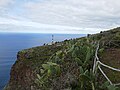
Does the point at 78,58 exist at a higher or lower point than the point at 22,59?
higher

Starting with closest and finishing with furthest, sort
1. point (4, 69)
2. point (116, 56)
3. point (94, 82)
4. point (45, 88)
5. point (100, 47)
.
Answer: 1. point (94, 82)
2. point (45, 88)
3. point (116, 56)
4. point (100, 47)
5. point (4, 69)

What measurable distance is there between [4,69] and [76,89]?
9603cm

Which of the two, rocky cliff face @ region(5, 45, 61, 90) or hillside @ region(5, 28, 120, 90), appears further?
rocky cliff face @ region(5, 45, 61, 90)

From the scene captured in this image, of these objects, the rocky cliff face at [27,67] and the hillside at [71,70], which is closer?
the hillside at [71,70]

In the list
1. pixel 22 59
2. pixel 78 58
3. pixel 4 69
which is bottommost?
pixel 4 69

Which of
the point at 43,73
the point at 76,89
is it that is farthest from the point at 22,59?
the point at 76,89

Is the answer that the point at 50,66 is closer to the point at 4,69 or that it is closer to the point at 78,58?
the point at 78,58

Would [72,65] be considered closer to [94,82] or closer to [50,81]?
[50,81]

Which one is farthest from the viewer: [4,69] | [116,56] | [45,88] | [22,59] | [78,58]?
[4,69]

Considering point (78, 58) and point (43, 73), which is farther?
point (43, 73)

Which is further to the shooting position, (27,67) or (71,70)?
(27,67)

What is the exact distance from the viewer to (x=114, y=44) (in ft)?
40.5

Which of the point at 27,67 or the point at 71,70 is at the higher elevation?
the point at 71,70

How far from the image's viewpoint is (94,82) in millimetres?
8289
